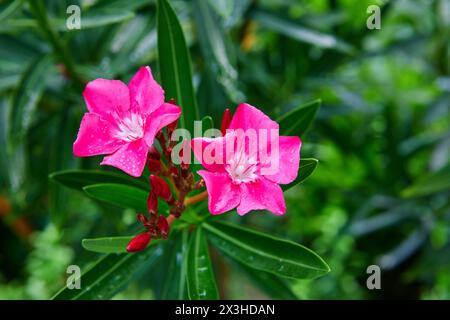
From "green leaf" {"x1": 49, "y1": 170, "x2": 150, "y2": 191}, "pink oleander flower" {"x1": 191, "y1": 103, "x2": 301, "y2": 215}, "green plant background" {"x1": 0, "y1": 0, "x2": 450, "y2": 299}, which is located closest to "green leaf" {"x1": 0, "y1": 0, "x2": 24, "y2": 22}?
"green plant background" {"x1": 0, "y1": 0, "x2": 450, "y2": 299}

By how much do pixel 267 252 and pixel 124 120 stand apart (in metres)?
0.27

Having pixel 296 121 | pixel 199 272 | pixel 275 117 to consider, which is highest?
pixel 275 117

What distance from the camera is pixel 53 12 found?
1.34 metres

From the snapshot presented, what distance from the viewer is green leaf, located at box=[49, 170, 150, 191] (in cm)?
88

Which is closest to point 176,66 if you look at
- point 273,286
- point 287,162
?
point 287,162

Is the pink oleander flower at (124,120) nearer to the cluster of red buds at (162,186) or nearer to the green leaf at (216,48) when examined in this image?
the cluster of red buds at (162,186)

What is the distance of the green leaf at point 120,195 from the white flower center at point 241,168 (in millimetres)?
189

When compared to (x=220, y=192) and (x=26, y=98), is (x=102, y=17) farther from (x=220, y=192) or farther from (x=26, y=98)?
(x=220, y=192)

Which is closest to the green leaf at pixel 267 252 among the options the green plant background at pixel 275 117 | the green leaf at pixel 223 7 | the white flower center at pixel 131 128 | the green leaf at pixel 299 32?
the green plant background at pixel 275 117

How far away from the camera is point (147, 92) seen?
674 mm

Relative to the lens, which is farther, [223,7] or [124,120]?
[223,7]

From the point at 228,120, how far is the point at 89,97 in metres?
0.17

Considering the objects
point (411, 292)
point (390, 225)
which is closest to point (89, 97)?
point (390, 225)
